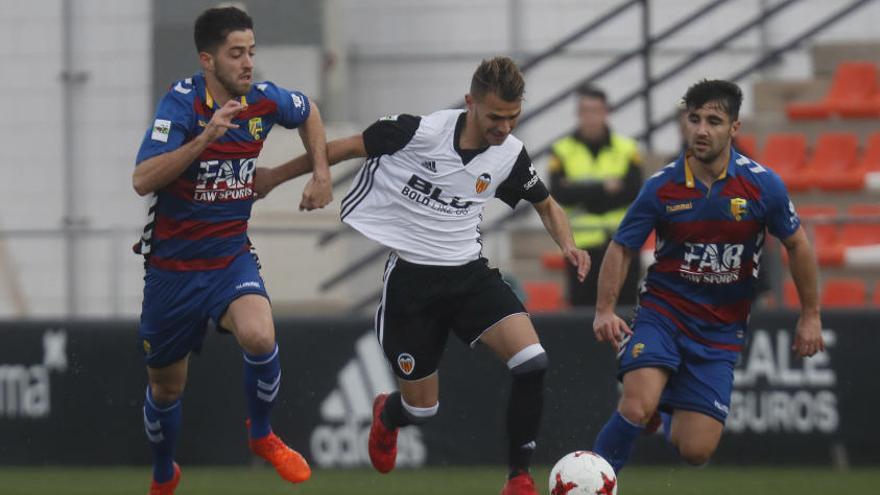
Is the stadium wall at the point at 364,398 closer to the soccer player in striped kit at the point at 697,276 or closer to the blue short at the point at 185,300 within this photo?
the soccer player in striped kit at the point at 697,276

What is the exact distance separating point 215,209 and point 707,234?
2.29 metres

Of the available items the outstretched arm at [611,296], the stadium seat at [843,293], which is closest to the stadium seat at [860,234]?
the stadium seat at [843,293]

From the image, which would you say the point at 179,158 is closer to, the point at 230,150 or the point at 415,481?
the point at 230,150

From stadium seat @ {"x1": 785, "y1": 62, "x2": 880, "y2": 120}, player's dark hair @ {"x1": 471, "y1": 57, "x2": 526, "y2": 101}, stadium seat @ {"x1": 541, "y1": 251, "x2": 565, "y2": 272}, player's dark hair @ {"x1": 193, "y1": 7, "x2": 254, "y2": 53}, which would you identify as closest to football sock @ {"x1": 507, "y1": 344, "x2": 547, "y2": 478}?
player's dark hair @ {"x1": 471, "y1": 57, "x2": 526, "y2": 101}

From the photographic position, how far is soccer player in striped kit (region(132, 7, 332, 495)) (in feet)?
26.6

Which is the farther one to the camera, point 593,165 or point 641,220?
point 593,165

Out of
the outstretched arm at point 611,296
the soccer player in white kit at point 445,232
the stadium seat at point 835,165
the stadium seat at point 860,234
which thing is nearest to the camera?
the outstretched arm at point 611,296

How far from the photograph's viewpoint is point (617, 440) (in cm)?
828

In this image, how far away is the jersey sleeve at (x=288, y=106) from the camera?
842cm

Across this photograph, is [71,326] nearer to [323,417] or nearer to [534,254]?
[323,417]

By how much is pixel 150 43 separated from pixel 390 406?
22.3 ft

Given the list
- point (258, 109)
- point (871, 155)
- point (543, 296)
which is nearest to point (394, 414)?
point (258, 109)

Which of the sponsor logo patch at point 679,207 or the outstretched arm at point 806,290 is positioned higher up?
the sponsor logo patch at point 679,207

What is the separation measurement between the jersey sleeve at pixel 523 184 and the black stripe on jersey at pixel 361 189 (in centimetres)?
61
